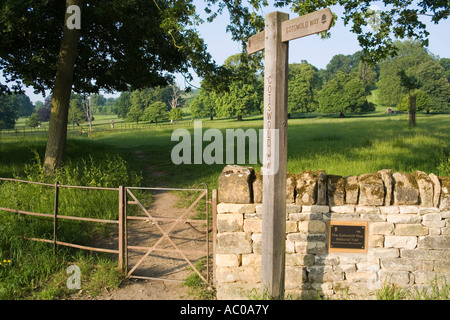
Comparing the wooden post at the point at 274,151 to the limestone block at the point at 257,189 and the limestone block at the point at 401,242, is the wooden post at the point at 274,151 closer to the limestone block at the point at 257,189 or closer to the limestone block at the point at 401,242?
the limestone block at the point at 257,189

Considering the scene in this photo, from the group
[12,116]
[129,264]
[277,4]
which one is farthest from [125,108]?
[129,264]

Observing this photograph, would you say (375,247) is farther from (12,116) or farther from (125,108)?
(125,108)

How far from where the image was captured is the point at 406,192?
4801 mm

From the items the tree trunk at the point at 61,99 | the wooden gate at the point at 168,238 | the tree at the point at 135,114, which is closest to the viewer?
the wooden gate at the point at 168,238

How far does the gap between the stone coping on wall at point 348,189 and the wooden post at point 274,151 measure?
20.6 inches

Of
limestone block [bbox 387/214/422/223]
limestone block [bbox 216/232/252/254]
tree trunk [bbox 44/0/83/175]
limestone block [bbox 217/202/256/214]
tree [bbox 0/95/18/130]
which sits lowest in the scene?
limestone block [bbox 216/232/252/254]

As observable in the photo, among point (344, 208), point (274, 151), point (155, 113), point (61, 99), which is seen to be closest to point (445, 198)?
point (344, 208)

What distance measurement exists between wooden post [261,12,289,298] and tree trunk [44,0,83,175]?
31.0ft

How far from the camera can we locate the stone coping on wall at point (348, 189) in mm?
4812

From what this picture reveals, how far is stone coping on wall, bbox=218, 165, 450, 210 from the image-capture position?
4.81 meters

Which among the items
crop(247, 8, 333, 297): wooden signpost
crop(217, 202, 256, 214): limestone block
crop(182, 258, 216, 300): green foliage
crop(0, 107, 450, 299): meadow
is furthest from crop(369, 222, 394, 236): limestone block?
crop(0, 107, 450, 299): meadow

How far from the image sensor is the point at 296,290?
507 centimetres

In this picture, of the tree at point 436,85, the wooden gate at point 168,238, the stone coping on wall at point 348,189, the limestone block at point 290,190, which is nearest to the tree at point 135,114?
the tree at point 436,85

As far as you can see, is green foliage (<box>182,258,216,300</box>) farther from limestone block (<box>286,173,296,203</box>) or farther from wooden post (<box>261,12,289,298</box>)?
limestone block (<box>286,173,296,203</box>)
